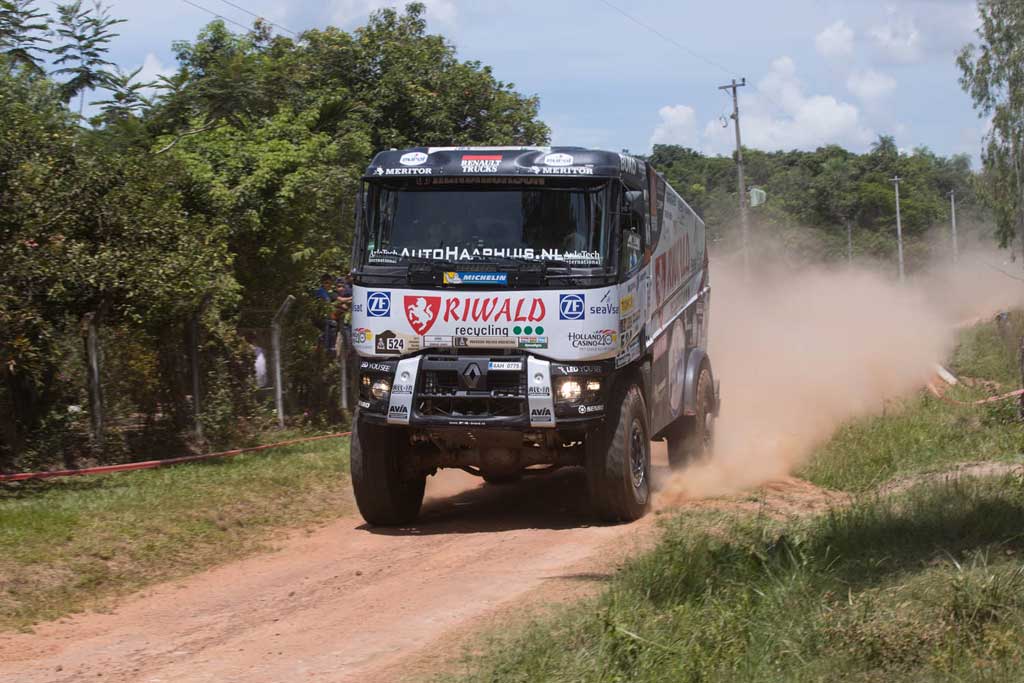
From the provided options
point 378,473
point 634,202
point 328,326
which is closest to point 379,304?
point 378,473

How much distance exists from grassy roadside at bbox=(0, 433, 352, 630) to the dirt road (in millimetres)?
338

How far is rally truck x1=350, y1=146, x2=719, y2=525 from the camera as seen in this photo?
9719 millimetres

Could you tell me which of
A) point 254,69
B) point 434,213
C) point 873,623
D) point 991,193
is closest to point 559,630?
point 873,623

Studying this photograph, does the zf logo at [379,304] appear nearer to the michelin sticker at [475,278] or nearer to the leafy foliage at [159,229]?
the michelin sticker at [475,278]

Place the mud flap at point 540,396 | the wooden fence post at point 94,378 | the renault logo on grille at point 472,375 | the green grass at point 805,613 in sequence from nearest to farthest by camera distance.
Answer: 1. the green grass at point 805,613
2. the mud flap at point 540,396
3. the renault logo on grille at point 472,375
4. the wooden fence post at point 94,378

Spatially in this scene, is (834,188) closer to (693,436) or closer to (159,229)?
(693,436)

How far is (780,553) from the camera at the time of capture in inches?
303

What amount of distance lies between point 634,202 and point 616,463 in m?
2.28

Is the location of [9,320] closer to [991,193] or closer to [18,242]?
[18,242]

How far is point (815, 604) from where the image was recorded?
21.3ft

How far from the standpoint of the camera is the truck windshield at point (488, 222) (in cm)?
984

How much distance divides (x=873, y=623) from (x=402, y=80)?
25.0 m

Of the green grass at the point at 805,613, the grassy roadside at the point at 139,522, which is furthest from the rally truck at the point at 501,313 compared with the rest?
the green grass at the point at 805,613

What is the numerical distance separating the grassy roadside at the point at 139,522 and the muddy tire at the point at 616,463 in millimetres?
3093
